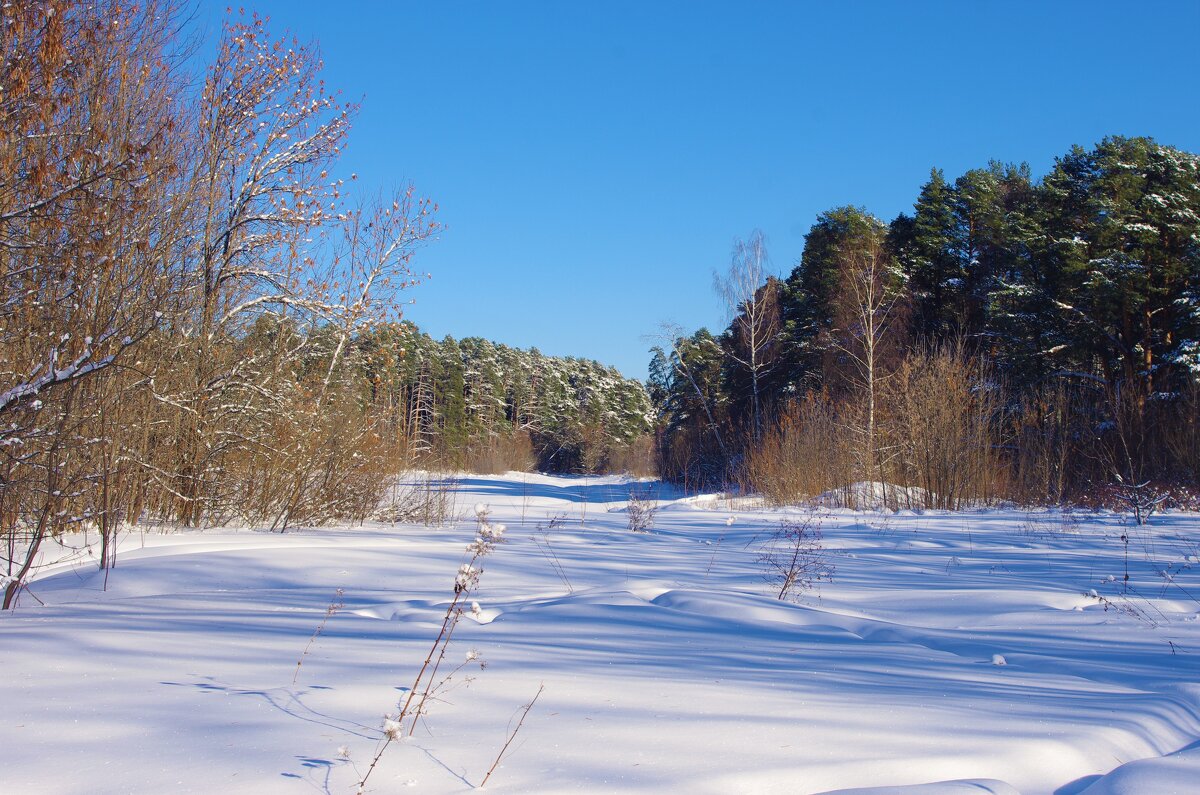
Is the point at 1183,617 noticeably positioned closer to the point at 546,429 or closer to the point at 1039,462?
the point at 1039,462

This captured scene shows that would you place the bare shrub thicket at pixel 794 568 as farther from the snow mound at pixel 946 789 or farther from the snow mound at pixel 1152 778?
the snow mound at pixel 946 789

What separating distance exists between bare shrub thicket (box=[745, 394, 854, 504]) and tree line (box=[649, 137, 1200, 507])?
4cm

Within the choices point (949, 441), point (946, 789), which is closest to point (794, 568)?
point (946, 789)

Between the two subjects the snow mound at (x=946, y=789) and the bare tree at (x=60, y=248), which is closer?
the snow mound at (x=946, y=789)

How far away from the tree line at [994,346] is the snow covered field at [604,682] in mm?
7998

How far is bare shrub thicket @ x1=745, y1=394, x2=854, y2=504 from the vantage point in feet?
49.8

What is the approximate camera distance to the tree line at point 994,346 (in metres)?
14.3

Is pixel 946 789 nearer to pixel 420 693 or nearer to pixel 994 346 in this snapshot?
pixel 420 693

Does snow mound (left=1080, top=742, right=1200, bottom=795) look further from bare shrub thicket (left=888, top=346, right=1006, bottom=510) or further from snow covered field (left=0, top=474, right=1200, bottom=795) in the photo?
bare shrub thicket (left=888, top=346, right=1006, bottom=510)

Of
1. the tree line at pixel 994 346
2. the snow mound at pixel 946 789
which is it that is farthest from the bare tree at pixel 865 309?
the snow mound at pixel 946 789

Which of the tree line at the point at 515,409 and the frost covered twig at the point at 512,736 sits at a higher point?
the tree line at the point at 515,409

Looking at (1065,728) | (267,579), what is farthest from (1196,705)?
(267,579)

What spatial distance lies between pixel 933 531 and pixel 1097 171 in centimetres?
1573

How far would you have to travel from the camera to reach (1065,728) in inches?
85.5
